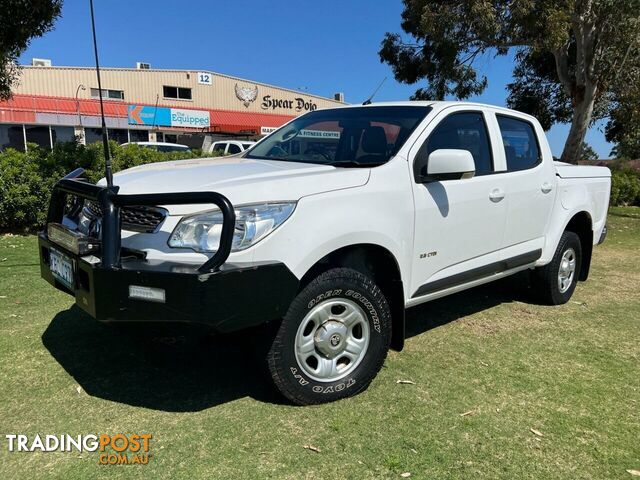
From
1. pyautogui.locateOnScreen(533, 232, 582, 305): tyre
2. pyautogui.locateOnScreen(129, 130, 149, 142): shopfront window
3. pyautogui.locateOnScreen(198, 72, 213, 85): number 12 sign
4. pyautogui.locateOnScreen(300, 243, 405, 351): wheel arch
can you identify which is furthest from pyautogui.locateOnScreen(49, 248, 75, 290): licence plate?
pyautogui.locateOnScreen(198, 72, 213, 85): number 12 sign

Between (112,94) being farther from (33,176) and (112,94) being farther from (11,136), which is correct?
(33,176)

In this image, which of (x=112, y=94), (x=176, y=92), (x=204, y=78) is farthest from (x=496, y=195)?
(x=204, y=78)

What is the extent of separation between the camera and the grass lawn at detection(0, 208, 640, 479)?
8.54 feet

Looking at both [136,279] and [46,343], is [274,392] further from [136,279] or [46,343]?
[46,343]

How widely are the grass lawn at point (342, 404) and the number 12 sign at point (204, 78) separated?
35417mm

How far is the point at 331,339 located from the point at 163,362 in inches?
51.1

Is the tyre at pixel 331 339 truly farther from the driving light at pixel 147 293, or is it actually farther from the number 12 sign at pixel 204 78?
the number 12 sign at pixel 204 78

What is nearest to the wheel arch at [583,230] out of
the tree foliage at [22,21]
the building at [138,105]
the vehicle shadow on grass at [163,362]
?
the vehicle shadow on grass at [163,362]

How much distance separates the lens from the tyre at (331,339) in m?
2.90

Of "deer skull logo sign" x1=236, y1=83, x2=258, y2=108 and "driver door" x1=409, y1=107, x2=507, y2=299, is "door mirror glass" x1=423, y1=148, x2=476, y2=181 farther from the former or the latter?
"deer skull logo sign" x1=236, y1=83, x2=258, y2=108

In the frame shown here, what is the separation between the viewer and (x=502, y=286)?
6.07 metres

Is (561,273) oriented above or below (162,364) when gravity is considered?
above

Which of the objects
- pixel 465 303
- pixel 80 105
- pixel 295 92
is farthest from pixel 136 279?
pixel 295 92

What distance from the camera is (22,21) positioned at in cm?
716
